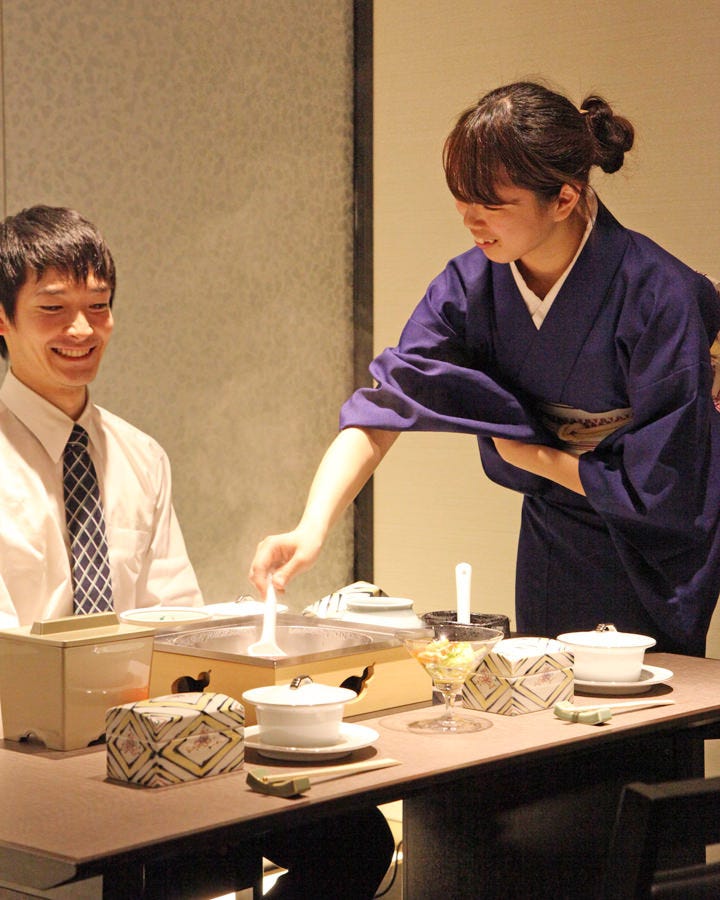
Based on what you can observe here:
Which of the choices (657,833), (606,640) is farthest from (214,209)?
(657,833)

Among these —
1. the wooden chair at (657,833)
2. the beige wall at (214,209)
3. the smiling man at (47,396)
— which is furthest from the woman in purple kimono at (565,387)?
the beige wall at (214,209)

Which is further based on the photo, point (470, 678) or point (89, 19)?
point (89, 19)

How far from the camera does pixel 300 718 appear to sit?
Result: 153cm

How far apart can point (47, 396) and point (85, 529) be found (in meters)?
0.28

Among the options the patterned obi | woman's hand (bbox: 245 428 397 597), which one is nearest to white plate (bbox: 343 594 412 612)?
woman's hand (bbox: 245 428 397 597)

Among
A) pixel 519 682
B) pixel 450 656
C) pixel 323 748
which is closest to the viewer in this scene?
pixel 323 748

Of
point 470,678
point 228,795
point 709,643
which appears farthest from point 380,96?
point 228,795

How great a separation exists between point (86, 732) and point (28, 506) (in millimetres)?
1055

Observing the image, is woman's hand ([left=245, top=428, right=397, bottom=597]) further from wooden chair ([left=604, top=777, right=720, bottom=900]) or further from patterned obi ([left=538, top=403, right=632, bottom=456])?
wooden chair ([left=604, top=777, right=720, bottom=900])

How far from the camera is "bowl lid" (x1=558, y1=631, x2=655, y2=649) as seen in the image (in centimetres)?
192

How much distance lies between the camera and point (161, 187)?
3.64 metres

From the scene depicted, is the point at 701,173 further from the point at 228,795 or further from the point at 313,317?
the point at 228,795

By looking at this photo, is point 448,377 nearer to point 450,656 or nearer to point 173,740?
point 450,656

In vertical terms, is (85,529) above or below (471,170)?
below
